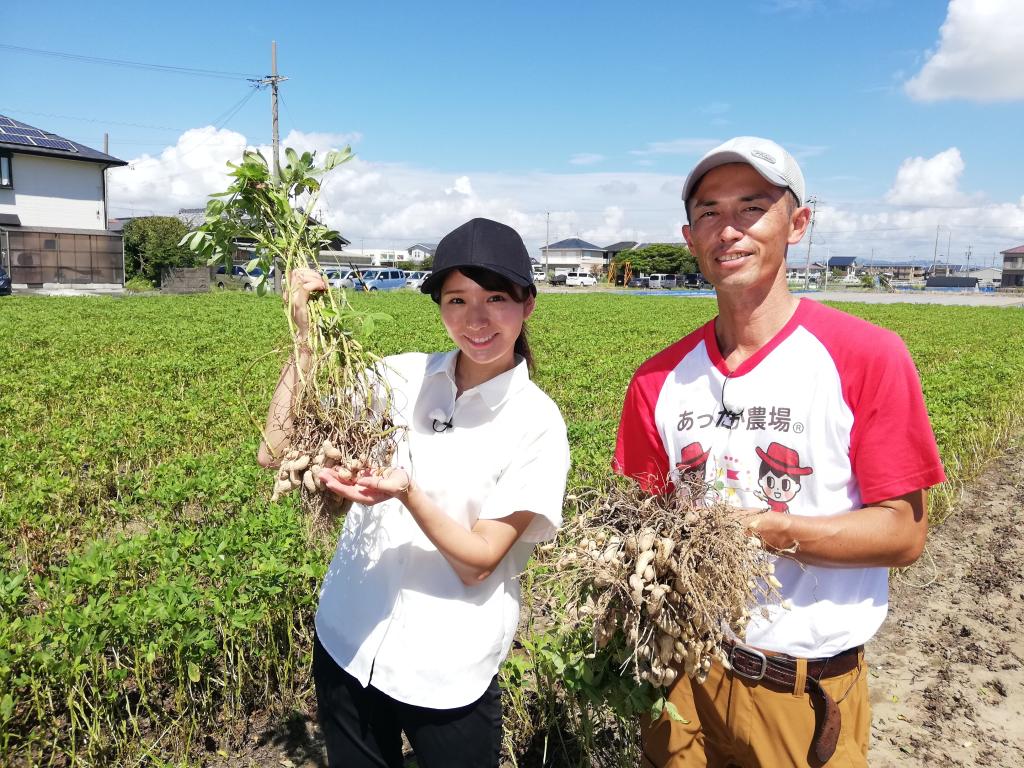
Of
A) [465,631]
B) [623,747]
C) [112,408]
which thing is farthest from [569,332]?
[465,631]

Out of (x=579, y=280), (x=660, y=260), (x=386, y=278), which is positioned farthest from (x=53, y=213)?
(x=660, y=260)

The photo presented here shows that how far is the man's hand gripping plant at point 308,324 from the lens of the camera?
2.04 m

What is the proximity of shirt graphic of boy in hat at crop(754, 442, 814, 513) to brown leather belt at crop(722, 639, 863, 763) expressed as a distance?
1.34 ft

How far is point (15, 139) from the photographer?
110 ft

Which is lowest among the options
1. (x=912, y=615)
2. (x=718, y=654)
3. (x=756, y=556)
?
(x=912, y=615)

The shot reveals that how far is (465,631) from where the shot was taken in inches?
77.1

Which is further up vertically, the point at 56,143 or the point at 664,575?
the point at 56,143

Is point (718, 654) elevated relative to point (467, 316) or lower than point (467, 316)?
lower

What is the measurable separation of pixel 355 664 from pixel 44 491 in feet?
13.6

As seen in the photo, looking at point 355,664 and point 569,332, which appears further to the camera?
point 569,332

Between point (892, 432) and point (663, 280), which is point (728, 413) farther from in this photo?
point (663, 280)

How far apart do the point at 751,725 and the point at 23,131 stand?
42.7 meters

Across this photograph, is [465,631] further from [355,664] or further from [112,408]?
[112,408]

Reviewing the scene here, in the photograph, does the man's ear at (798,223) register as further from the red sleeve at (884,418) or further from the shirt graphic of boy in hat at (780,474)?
the shirt graphic of boy in hat at (780,474)
